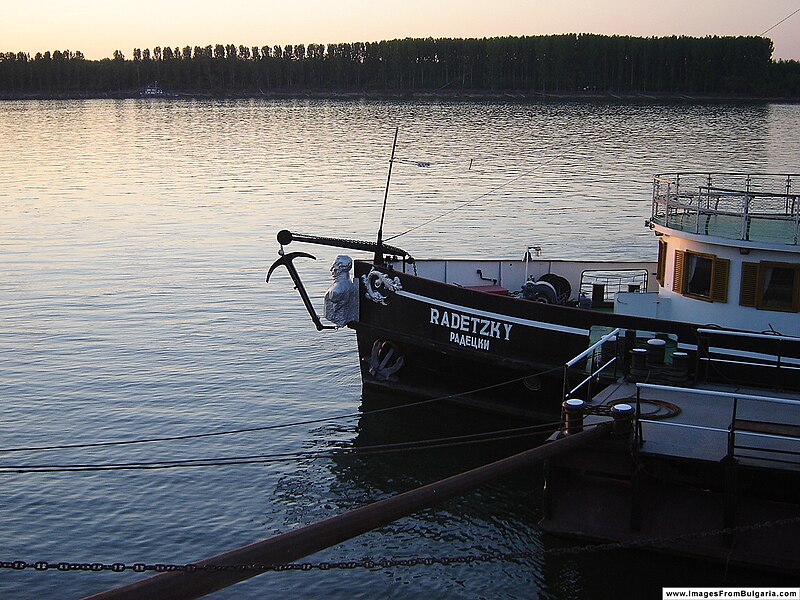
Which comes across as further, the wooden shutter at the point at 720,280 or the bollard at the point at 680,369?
the wooden shutter at the point at 720,280

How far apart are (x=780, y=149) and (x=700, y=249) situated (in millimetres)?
72014

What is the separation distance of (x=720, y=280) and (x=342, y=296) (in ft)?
25.2

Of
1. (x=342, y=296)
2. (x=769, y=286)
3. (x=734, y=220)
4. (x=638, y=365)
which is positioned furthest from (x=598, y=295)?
(x=342, y=296)

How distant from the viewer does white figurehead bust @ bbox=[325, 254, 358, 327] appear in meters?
21.4

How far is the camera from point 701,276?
18.6 metres

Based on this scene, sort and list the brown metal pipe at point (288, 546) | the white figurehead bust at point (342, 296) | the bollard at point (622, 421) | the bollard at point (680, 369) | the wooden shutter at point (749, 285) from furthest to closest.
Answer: the white figurehead bust at point (342, 296) < the wooden shutter at point (749, 285) < the bollard at point (680, 369) < the bollard at point (622, 421) < the brown metal pipe at point (288, 546)

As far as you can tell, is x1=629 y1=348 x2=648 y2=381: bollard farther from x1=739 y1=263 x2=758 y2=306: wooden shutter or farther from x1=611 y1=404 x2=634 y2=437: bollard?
x1=611 y1=404 x2=634 y2=437: bollard

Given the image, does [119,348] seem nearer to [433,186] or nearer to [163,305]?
[163,305]

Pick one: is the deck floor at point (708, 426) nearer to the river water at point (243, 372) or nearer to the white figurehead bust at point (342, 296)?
the river water at point (243, 372)

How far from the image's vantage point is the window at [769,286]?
695 inches

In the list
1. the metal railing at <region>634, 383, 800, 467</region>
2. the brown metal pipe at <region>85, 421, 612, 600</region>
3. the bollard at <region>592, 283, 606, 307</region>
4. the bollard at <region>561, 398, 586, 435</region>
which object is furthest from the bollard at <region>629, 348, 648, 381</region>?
the brown metal pipe at <region>85, 421, 612, 600</region>

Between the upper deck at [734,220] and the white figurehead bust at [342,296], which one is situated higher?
the upper deck at [734,220]

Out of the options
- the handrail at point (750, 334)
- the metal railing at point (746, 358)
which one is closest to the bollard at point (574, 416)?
the metal railing at point (746, 358)

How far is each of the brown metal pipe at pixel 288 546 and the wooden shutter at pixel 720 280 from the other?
1020 cm
